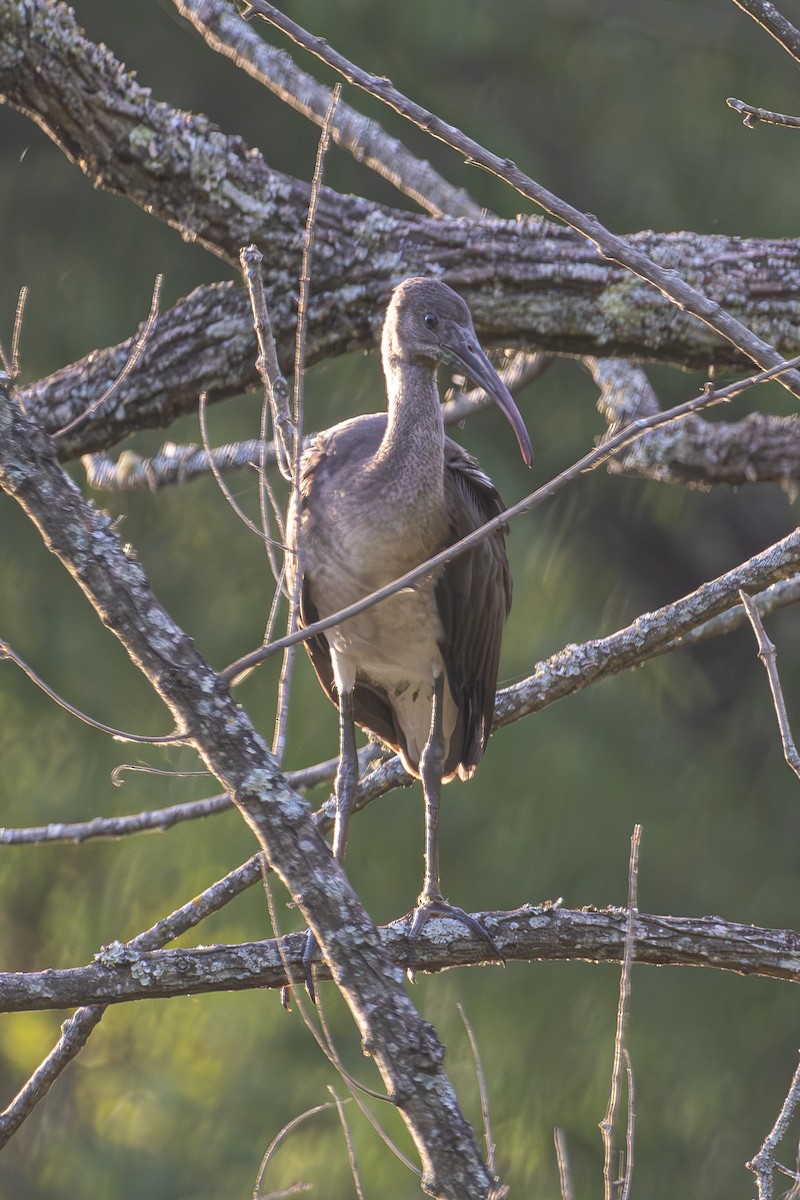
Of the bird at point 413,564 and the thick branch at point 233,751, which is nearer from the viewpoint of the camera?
the thick branch at point 233,751

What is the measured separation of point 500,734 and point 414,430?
1.52 m

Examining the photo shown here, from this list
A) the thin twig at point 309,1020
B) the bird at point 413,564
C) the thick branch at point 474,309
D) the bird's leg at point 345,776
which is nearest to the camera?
the thin twig at point 309,1020

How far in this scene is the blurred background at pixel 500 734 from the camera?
141 inches

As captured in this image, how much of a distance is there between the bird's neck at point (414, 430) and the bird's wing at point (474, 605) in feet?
0.24

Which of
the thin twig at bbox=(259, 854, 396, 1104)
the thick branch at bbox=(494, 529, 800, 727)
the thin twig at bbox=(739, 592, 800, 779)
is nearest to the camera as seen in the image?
the thin twig at bbox=(259, 854, 396, 1104)

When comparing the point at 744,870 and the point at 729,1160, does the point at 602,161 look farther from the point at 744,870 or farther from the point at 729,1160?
the point at 729,1160

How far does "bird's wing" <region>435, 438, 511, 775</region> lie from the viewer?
8.18 feet

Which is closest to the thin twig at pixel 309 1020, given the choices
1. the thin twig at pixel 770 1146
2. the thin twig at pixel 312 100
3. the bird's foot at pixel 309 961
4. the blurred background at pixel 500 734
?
the bird's foot at pixel 309 961

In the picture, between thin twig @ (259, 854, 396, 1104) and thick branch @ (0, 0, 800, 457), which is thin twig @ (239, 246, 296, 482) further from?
thick branch @ (0, 0, 800, 457)

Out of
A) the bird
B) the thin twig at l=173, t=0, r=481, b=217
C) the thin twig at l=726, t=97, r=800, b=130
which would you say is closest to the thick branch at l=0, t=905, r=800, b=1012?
the bird

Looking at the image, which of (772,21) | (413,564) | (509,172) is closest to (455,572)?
(413,564)

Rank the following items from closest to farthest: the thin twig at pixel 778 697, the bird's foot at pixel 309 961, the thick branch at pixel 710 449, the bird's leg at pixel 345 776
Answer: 1. the thin twig at pixel 778 697
2. the bird's foot at pixel 309 961
3. the bird's leg at pixel 345 776
4. the thick branch at pixel 710 449

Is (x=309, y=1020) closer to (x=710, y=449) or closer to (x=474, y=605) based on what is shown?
(x=474, y=605)

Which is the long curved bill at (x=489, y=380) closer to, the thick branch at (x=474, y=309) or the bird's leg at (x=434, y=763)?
the thick branch at (x=474, y=309)
